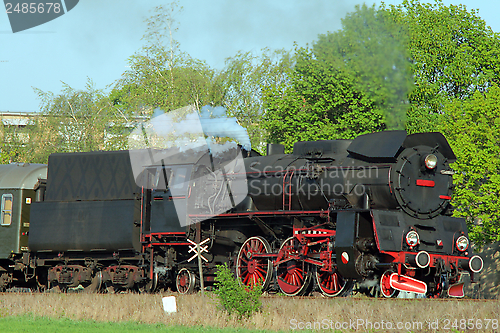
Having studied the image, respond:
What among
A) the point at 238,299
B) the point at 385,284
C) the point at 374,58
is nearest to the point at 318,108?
the point at 374,58

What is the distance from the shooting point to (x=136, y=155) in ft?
50.8

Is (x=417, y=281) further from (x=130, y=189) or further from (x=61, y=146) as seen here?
(x=61, y=146)

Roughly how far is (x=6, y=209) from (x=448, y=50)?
76.2 ft

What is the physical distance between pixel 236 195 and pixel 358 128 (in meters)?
11.8

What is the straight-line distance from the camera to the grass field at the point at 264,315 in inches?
351

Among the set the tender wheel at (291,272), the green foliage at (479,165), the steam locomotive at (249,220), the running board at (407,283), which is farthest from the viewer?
the green foliage at (479,165)

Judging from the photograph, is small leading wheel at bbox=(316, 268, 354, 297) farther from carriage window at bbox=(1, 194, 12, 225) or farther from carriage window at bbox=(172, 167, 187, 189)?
carriage window at bbox=(1, 194, 12, 225)

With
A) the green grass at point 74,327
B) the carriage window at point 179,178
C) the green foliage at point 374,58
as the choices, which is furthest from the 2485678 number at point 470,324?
the green foliage at point 374,58

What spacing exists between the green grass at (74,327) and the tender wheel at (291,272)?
3.57 meters

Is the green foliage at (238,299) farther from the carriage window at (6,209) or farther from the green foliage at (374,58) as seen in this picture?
the green foliage at (374,58)

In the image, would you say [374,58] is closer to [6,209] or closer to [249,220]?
[249,220]

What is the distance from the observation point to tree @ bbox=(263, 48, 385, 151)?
Result: 24.0 metres

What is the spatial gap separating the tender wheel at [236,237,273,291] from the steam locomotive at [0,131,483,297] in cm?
3

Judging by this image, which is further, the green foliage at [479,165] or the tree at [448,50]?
the tree at [448,50]
